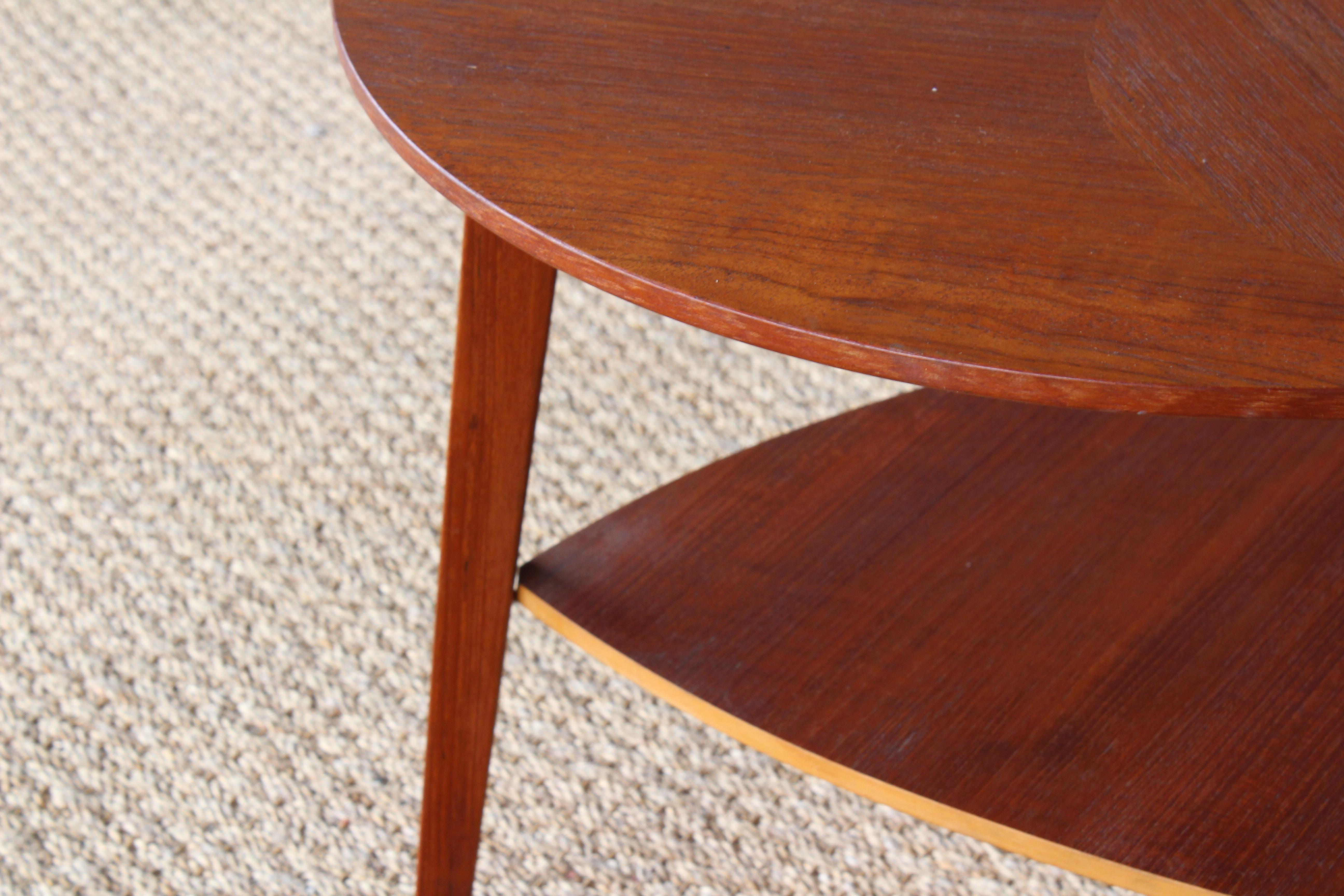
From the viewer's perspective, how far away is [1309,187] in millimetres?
434

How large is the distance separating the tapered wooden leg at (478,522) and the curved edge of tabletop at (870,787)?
0.14ft

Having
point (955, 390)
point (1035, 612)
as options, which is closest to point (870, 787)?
point (1035, 612)

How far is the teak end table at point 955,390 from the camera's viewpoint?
0.39m

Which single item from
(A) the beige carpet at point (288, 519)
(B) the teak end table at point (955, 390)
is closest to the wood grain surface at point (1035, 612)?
(B) the teak end table at point (955, 390)

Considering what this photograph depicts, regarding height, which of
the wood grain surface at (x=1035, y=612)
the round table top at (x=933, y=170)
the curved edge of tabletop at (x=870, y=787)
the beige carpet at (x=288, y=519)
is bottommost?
the beige carpet at (x=288, y=519)

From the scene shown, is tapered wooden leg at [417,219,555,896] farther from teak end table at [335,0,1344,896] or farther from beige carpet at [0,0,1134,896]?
beige carpet at [0,0,1134,896]

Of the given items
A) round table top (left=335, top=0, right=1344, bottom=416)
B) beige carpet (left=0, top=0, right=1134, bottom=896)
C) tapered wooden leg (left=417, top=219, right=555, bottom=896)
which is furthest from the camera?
beige carpet (left=0, top=0, right=1134, bottom=896)

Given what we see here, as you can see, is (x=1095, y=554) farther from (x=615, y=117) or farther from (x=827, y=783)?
(x=615, y=117)

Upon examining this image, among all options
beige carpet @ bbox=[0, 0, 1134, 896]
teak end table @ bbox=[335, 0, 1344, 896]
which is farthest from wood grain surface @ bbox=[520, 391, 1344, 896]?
beige carpet @ bbox=[0, 0, 1134, 896]

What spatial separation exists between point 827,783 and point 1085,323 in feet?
1.65

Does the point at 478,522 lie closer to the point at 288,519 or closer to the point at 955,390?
the point at 955,390

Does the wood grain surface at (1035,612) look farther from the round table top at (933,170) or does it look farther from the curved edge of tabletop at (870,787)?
the round table top at (933,170)

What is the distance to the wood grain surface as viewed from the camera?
1.86ft

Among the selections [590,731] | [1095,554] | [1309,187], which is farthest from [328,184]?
[1309,187]
